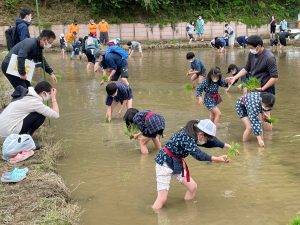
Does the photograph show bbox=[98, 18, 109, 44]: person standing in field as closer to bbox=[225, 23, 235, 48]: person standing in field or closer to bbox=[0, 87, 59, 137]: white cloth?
bbox=[225, 23, 235, 48]: person standing in field

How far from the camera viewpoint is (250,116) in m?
7.71

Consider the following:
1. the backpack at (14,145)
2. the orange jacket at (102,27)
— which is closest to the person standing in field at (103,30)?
the orange jacket at (102,27)

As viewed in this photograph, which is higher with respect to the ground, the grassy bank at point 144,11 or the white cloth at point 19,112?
the grassy bank at point 144,11

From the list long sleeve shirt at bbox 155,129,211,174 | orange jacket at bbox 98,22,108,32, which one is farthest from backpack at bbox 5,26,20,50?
orange jacket at bbox 98,22,108,32

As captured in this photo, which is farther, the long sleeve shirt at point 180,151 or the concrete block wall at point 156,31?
the concrete block wall at point 156,31

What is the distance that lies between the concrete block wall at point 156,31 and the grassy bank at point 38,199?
21.9 meters

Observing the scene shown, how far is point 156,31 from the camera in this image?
94.9 ft

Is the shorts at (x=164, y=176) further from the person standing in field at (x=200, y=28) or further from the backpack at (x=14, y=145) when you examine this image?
the person standing in field at (x=200, y=28)

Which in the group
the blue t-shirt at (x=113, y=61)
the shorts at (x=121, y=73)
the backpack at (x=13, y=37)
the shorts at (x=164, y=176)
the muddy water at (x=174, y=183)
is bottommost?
the muddy water at (x=174, y=183)

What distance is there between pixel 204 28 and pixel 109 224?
2544cm

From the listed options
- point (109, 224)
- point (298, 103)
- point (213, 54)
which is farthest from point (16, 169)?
point (213, 54)

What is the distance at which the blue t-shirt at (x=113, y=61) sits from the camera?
11289 mm

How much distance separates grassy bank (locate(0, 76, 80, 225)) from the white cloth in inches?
21.4

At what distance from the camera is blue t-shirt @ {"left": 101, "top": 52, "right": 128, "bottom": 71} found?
1129cm
